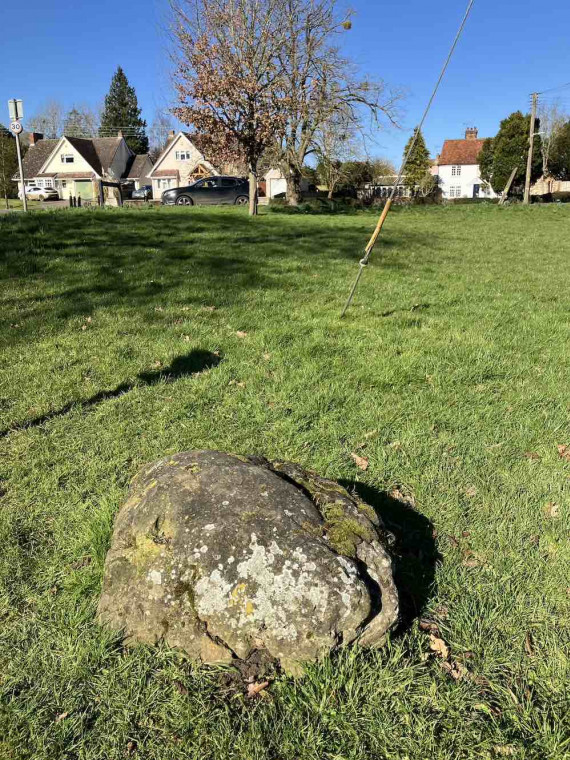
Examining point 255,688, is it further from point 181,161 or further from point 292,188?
point 181,161

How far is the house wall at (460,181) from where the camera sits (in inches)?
Result: 2522

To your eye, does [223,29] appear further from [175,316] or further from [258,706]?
[258,706]

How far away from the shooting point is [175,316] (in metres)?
6.60

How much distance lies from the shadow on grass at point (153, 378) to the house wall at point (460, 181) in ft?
216

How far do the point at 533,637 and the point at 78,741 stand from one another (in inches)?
76.0

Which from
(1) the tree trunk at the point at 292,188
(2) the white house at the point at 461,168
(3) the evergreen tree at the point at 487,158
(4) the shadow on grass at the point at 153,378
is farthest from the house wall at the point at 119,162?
(4) the shadow on grass at the point at 153,378

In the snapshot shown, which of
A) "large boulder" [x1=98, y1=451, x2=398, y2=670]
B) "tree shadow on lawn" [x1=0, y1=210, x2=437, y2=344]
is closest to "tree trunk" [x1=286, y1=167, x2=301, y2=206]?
"tree shadow on lawn" [x1=0, y1=210, x2=437, y2=344]

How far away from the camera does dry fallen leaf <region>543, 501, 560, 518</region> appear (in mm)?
3150

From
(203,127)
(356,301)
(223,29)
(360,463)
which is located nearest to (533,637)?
(360,463)

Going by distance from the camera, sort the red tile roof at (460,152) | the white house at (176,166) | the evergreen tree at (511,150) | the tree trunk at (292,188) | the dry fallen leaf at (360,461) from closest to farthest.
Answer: the dry fallen leaf at (360,461)
the tree trunk at (292,188)
the evergreen tree at (511,150)
the white house at (176,166)
the red tile roof at (460,152)

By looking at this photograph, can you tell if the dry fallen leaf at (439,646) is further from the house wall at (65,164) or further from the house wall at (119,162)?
the house wall at (119,162)

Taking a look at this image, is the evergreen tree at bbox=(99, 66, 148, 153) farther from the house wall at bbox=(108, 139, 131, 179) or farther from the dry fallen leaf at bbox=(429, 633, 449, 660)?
the dry fallen leaf at bbox=(429, 633, 449, 660)

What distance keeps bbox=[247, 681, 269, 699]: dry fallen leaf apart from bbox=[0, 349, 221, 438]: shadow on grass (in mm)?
2895

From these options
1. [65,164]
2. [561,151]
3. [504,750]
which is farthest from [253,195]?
[561,151]
